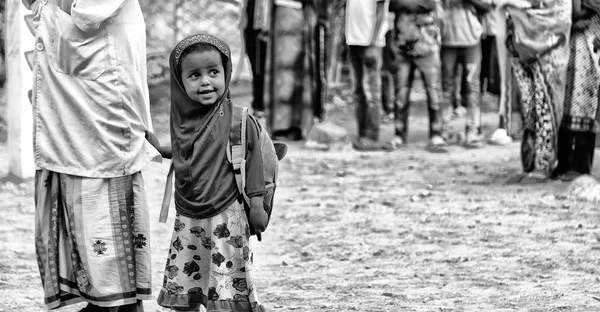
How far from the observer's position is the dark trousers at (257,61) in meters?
11.8

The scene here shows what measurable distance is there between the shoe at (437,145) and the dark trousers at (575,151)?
199cm

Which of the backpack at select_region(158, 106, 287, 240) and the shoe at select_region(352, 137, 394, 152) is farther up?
the backpack at select_region(158, 106, 287, 240)

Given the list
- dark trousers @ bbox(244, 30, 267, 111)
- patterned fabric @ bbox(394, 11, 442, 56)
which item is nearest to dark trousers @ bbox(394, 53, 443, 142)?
patterned fabric @ bbox(394, 11, 442, 56)

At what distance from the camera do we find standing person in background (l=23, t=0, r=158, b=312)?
4266 millimetres

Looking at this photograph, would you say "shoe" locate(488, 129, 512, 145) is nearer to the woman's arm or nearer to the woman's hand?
the woman's hand

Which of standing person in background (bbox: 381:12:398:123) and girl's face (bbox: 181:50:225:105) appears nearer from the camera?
girl's face (bbox: 181:50:225:105)

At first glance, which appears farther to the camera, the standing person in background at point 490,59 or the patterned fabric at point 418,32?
the standing person in background at point 490,59

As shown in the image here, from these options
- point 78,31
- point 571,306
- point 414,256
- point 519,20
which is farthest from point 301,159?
point 78,31

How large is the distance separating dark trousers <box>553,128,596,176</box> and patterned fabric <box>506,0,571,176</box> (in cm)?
9

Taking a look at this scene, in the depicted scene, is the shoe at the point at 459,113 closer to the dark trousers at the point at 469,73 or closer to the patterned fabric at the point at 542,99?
the dark trousers at the point at 469,73

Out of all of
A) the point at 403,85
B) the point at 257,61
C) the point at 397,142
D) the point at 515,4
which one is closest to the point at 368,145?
the point at 397,142

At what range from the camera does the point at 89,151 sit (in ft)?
14.1

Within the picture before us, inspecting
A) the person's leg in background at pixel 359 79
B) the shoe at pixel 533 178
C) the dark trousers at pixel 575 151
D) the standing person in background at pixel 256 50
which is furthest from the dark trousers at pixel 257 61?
the dark trousers at pixel 575 151

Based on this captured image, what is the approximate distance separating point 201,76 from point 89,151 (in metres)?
0.61
